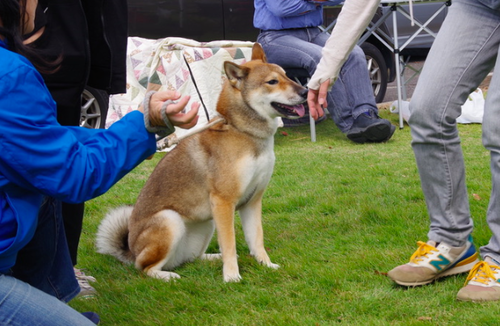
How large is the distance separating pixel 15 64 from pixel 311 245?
7.06 ft

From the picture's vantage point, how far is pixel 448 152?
263 cm

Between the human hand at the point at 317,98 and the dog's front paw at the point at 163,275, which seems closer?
the human hand at the point at 317,98

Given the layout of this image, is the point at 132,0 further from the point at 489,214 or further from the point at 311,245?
the point at 489,214

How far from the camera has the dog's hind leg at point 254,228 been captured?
331 cm

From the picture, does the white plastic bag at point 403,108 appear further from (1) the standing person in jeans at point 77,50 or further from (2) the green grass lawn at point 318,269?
(1) the standing person in jeans at point 77,50

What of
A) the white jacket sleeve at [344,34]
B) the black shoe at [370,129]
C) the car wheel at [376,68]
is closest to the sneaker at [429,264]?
the white jacket sleeve at [344,34]

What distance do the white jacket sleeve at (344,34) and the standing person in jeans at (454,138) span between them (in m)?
0.36

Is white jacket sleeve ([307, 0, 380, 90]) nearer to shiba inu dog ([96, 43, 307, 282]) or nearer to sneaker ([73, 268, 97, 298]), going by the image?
shiba inu dog ([96, 43, 307, 282])

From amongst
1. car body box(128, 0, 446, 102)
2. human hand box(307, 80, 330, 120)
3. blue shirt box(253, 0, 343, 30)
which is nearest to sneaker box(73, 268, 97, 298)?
human hand box(307, 80, 330, 120)

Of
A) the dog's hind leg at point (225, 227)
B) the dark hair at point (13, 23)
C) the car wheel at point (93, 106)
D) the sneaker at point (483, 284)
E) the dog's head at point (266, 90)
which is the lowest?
the car wheel at point (93, 106)

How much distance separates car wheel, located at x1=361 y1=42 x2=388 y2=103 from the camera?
319 inches

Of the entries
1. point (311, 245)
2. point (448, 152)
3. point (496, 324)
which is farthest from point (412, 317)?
point (311, 245)

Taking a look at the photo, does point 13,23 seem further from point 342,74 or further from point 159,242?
point 342,74

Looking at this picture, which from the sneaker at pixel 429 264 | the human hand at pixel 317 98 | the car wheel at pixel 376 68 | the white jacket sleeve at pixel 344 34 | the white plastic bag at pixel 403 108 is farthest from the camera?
the car wheel at pixel 376 68
